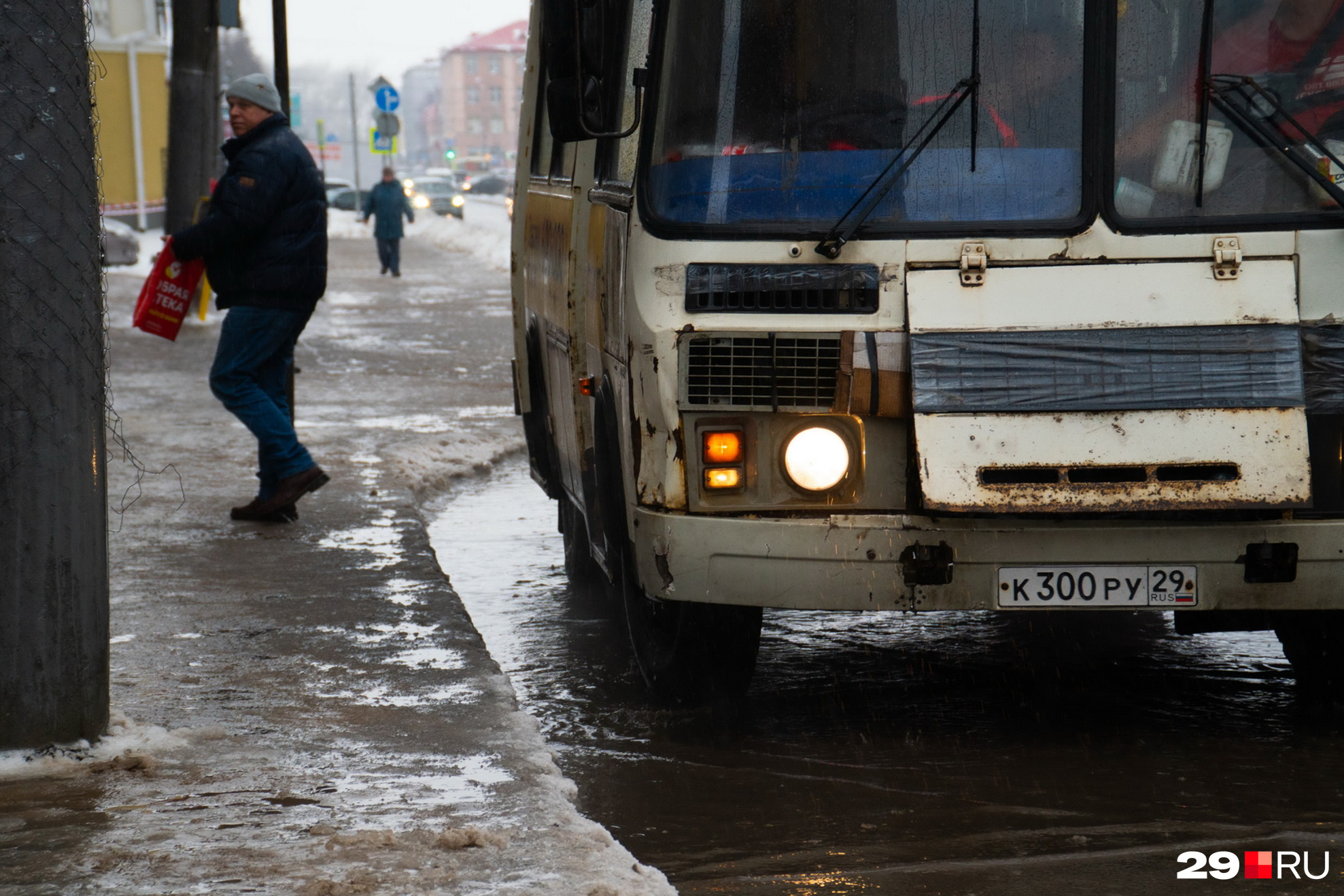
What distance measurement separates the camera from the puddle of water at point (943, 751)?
4.23 meters

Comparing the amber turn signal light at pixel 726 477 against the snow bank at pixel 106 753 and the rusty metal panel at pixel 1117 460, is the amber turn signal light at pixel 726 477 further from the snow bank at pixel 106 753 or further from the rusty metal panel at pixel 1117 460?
the snow bank at pixel 106 753

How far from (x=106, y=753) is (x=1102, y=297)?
272 cm

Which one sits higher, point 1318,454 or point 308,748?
point 1318,454

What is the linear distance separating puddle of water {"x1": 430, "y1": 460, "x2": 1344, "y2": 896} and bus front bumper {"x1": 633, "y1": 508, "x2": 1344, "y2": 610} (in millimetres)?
462

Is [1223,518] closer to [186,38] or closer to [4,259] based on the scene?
[4,259]

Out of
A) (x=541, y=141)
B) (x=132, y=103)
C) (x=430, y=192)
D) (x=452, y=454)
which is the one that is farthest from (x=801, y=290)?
(x=430, y=192)

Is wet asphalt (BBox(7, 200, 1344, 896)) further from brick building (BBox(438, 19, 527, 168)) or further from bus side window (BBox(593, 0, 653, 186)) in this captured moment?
brick building (BBox(438, 19, 527, 168))

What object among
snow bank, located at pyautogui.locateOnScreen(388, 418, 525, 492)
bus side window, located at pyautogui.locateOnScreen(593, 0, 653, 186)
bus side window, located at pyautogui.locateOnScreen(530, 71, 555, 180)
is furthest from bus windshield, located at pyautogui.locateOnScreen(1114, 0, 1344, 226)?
snow bank, located at pyautogui.locateOnScreen(388, 418, 525, 492)

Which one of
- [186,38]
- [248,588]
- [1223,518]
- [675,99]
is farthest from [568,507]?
[186,38]

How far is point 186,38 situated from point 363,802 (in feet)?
52.1

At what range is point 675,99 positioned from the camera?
16.3ft

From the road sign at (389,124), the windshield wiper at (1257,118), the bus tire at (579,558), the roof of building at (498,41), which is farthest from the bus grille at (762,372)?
the roof of building at (498,41)

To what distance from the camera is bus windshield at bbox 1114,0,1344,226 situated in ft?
15.8

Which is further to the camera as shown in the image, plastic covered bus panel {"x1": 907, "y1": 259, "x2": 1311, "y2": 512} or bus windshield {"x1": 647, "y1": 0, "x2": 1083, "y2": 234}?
bus windshield {"x1": 647, "y1": 0, "x2": 1083, "y2": 234}
